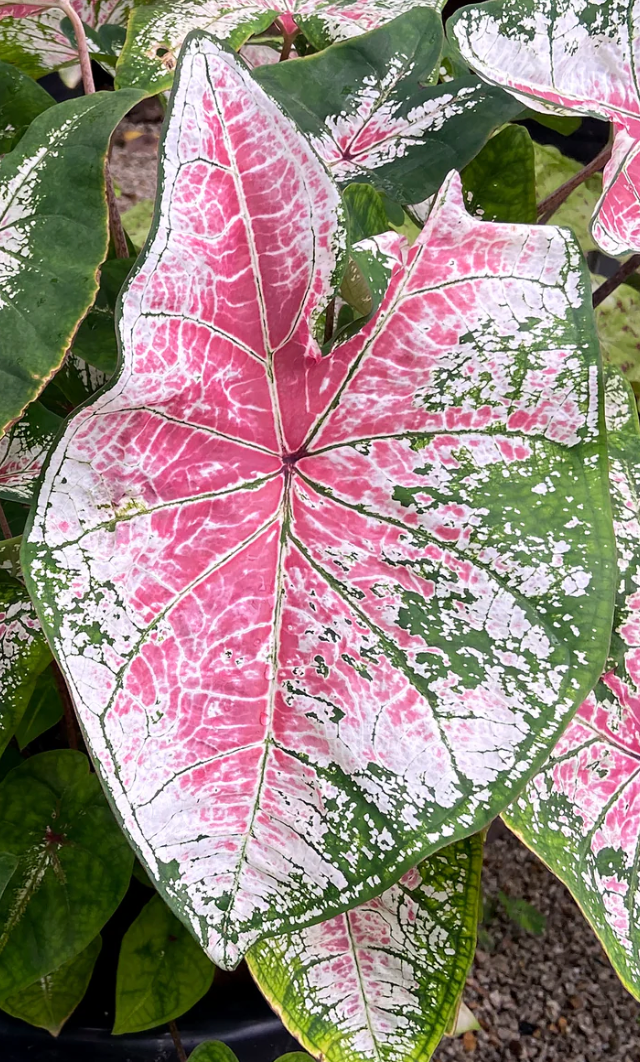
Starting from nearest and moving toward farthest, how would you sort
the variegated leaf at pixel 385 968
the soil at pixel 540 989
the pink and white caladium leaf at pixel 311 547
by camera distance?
the pink and white caladium leaf at pixel 311 547
the variegated leaf at pixel 385 968
the soil at pixel 540 989

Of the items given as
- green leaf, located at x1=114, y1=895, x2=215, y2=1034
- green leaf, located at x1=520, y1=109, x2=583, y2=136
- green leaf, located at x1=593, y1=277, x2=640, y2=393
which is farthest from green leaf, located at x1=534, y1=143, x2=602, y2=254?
green leaf, located at x1=114, y1=895, x2=215, y2=1034

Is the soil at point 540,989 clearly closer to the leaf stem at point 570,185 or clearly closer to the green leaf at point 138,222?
the leaf stem at point 570,185

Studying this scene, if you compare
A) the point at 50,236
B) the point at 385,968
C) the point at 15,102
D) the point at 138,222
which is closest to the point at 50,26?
the point at 15,102

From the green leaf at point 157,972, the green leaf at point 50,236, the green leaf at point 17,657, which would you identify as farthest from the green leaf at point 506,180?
the green leaf at point 157,972

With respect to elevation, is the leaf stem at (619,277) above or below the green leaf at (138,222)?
below

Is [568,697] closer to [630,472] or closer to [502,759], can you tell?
[502,759]

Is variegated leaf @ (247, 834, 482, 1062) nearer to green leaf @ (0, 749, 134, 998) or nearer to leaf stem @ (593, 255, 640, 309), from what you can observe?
green leaf @ (0, 749, 134, 998)

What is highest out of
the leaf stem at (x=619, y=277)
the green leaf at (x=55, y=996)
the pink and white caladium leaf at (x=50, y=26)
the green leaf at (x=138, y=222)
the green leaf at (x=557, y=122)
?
the green leaf at (x=138, y=222)

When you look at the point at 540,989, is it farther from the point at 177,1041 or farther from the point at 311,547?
the point at 311,547

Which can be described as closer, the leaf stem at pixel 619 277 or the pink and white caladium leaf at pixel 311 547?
the pink and white caladium leaf at pixel 311 547
